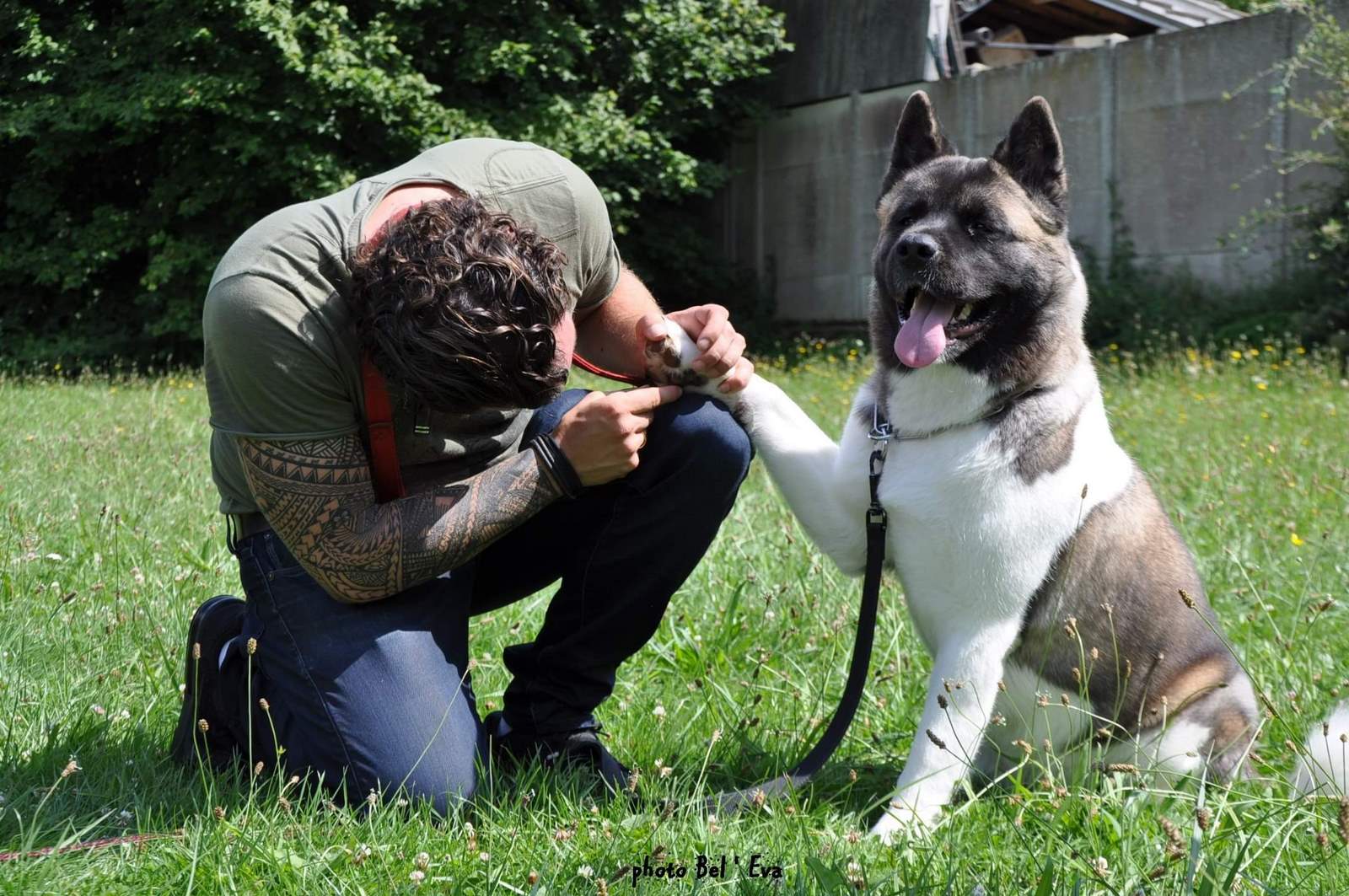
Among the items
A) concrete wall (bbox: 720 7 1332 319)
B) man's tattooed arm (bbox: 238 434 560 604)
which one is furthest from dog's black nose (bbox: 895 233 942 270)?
concrete wall (bbox: 720 7 1332 319)

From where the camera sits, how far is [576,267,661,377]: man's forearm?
113 inches

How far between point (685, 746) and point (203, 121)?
1212cm

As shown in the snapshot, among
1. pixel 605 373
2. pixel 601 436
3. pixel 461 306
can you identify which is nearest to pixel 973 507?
pixel 601 436

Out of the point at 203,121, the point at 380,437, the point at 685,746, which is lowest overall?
the point at 685,746

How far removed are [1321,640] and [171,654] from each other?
311 centimetres

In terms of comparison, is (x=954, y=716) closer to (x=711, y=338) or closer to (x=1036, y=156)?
(x=711, y=338)

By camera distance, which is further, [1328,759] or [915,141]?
[915,141]

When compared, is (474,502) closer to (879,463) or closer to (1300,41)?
(879,463)

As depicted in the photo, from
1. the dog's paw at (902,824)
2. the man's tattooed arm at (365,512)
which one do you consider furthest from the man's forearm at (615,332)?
the dog's paw at (902,824)

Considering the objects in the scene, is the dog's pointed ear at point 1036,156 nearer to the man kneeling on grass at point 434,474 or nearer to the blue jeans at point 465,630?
the man kneeling on grass at point 434,474

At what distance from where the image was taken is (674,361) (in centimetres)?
273

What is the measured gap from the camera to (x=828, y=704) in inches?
120


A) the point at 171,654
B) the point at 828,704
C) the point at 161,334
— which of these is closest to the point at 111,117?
the point at 161,334

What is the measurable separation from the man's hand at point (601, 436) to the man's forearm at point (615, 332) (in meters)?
0.40
